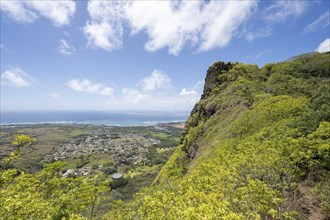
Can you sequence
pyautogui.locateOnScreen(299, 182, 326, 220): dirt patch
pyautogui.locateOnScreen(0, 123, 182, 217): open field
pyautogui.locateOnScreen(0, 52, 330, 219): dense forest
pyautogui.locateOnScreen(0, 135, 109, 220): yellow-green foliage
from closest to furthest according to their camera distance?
pyautogui.locateOnScreen(0, 135, 109, 220): yellow-green foliage, pyautogui.locateOnScreen(0, 52, 330, 219): dense forest, pyautogui.locateOnScreen(299, 182, 326, 220): dirt patch, pyautogui.locateOnScreen(0, 123, 182, 217): open field

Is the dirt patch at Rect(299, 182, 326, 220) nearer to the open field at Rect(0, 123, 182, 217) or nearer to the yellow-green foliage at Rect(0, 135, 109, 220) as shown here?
the yellow-green foliage at Rect(0, 135, 109, 220)

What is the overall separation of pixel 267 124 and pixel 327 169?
33.7 ft

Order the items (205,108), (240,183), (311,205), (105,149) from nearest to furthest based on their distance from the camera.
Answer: (240,183) → (311,205) → (205,108) → (105,149)

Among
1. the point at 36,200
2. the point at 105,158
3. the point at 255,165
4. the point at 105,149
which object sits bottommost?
the point at 105,158

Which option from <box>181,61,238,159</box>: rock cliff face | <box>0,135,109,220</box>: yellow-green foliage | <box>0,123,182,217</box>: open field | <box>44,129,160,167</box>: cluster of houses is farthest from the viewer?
<box>44,129,160,167</box>: cluster of houses

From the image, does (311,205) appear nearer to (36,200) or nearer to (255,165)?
(255,165)

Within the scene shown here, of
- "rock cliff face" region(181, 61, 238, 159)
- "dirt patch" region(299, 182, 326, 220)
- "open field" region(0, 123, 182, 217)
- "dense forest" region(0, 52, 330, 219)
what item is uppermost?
"rock cliff face" region(181, 61, 238, 159)

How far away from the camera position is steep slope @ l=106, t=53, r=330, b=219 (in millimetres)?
9102

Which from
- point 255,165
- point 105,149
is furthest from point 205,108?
point 105,149

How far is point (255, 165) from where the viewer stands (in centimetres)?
1262

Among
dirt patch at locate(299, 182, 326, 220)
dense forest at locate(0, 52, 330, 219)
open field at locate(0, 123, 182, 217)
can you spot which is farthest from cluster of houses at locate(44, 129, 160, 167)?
dirt patch at locate(299, 182, 326, 220)

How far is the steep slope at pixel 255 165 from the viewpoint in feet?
29.9

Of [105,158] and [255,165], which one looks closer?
[255,165]

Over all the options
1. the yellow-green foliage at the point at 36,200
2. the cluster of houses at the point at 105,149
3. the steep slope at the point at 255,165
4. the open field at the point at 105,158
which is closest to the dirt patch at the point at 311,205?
the steep slope at the point at 255,165
